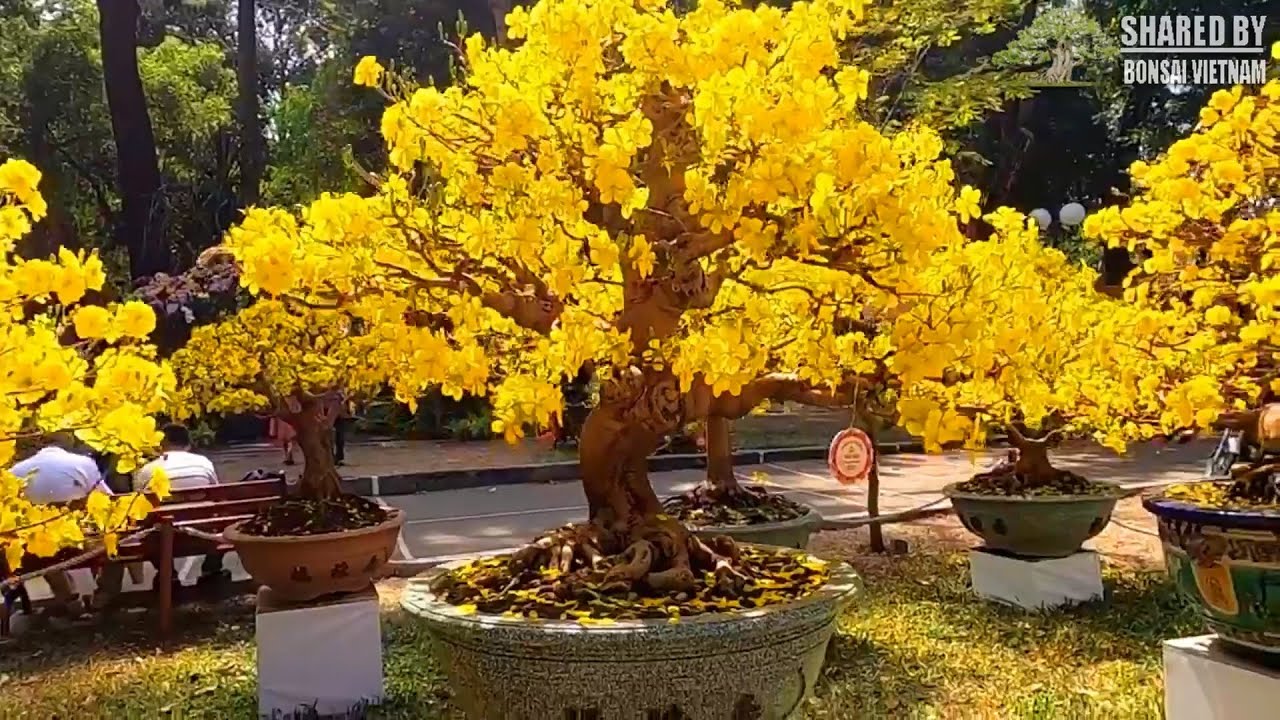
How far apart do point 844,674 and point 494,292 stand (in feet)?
7.66

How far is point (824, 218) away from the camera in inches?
81.3

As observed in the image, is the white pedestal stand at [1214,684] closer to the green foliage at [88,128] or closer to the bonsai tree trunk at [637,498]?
the bonsai tree trunk at [637,498]

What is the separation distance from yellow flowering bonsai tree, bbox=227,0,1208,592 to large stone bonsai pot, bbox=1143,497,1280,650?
0.77 m

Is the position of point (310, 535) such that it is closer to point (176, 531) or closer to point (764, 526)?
point (176, 531)

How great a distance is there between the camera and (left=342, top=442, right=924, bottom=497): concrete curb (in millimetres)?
9938

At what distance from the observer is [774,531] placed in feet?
14.7

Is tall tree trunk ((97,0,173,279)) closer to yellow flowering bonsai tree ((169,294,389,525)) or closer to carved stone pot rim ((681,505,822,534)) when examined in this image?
yellow flowering bonsai tree ((169,294,389,525))

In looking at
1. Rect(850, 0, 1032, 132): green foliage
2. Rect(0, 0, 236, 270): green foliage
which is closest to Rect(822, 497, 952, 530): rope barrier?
Rect(850, 0, 1032, 132): green foliage

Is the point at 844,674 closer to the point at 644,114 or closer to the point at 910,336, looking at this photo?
the point at 910,336

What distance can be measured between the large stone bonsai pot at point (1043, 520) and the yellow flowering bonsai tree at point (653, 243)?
2.74 m

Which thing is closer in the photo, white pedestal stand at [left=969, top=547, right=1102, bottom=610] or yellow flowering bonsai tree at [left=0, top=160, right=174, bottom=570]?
yellow flowering bonsai tree at [left=0, top=160, right=174, bottom=570]

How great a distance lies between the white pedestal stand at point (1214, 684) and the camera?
275cm

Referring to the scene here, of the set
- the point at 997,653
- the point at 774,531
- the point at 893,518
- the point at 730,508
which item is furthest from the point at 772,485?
the point at 997,653

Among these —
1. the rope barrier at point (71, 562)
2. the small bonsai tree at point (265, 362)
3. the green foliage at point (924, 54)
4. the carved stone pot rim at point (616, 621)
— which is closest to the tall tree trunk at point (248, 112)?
the green foliage at point (924, 54)
